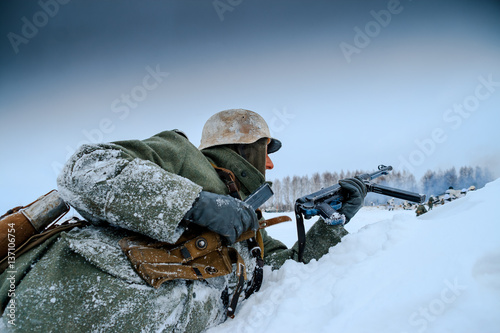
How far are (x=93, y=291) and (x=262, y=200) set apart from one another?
55.8 inches

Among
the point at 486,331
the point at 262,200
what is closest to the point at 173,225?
the point at 262,200

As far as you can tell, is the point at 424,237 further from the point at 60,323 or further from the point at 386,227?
the point at 60,323

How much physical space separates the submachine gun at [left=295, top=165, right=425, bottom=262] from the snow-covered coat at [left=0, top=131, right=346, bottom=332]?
1.33 meters

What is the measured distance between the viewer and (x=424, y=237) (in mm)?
1563

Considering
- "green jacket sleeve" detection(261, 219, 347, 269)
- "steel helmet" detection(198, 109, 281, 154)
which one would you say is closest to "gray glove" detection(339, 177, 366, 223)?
"green jacket sleeve" detection(261, 219, 347, 269)

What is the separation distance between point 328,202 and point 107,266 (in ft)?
7.74

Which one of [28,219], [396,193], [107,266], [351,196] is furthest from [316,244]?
[28,219]

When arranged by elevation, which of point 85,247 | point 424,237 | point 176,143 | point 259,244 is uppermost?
point 176,143

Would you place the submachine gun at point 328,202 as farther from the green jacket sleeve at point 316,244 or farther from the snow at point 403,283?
the snow at point 403,283

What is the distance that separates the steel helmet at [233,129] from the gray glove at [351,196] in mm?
1126

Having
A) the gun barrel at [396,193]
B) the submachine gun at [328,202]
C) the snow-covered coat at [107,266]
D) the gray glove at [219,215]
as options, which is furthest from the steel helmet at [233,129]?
the gun barrel at [396,193]

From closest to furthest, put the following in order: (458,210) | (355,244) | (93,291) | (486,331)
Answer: (486,331), (93,291), (458,210), (355,244)

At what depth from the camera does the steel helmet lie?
279cm

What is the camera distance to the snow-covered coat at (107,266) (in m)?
1.33
